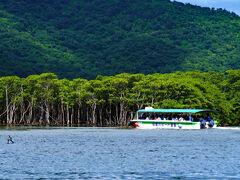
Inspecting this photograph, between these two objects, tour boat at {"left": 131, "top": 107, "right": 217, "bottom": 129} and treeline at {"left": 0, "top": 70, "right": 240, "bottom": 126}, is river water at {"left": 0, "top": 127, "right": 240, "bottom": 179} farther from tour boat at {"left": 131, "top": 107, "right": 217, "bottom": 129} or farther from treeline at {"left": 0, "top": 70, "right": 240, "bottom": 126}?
treeline at {"left": 0, "top": 70, "right": 240, "bottom": 126}

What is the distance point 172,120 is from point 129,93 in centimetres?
2663

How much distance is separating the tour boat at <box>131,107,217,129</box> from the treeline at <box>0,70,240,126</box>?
16.1ft

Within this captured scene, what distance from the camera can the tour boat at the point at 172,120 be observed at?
10762 cm

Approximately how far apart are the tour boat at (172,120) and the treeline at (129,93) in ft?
16.1

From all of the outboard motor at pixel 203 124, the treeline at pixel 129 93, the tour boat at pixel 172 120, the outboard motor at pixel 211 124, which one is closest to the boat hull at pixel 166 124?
the tour boat at pixel 172 120

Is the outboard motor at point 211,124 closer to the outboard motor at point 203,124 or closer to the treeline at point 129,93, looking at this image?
the outboard motor at point 203,124

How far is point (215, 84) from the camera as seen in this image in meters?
146

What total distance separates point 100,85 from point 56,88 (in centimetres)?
1509

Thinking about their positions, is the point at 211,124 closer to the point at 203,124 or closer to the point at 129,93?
the point at 203,124

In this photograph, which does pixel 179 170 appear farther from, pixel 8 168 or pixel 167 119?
pixel 167 119

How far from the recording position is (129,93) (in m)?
135

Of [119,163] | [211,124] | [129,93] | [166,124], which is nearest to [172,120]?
[166,124]

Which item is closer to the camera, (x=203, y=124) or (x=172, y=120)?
(x=203, y=124)

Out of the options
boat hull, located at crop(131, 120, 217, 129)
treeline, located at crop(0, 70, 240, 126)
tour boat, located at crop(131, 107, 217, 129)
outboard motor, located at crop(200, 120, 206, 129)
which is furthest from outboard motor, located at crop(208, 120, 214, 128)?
treeline, located at crop(0, 70, 240, 126)
